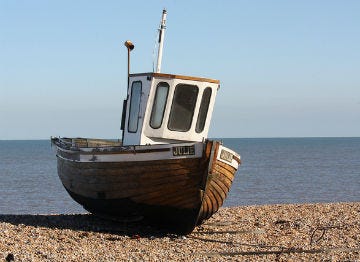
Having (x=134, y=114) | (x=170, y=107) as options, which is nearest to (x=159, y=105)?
(x=170, y=107)

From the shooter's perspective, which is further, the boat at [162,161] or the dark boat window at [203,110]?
the dark boat window at [203,110]

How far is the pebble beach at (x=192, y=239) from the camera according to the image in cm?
1276

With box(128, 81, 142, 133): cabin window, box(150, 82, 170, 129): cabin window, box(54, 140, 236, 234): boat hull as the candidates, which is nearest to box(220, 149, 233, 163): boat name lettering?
box(54, 140, 236, 234): boat hull

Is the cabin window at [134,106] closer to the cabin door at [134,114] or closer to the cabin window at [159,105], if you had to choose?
the cabin door at [134,114]

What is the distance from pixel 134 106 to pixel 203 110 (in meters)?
1.52

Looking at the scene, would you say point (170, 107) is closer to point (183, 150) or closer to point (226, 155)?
point (183, 150)

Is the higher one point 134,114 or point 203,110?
point 203,110

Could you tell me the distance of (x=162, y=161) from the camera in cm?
1454

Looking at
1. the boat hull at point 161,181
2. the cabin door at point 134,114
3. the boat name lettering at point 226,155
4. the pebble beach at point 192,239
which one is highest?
the cabin door at point 134,114

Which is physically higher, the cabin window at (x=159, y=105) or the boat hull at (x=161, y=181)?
the cabin window at (x=159, y=105)

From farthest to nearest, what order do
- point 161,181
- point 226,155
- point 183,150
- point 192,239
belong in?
point 192,239, point 226,155, point 161,181, point 183,150

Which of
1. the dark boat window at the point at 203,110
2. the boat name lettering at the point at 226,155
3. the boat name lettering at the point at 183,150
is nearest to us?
the boat name lettering at the point at 183,150

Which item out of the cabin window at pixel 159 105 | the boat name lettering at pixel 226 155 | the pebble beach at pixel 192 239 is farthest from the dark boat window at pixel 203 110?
the pebble beach at pixel 192 239

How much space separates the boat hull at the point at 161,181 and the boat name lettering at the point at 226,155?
0.12m
